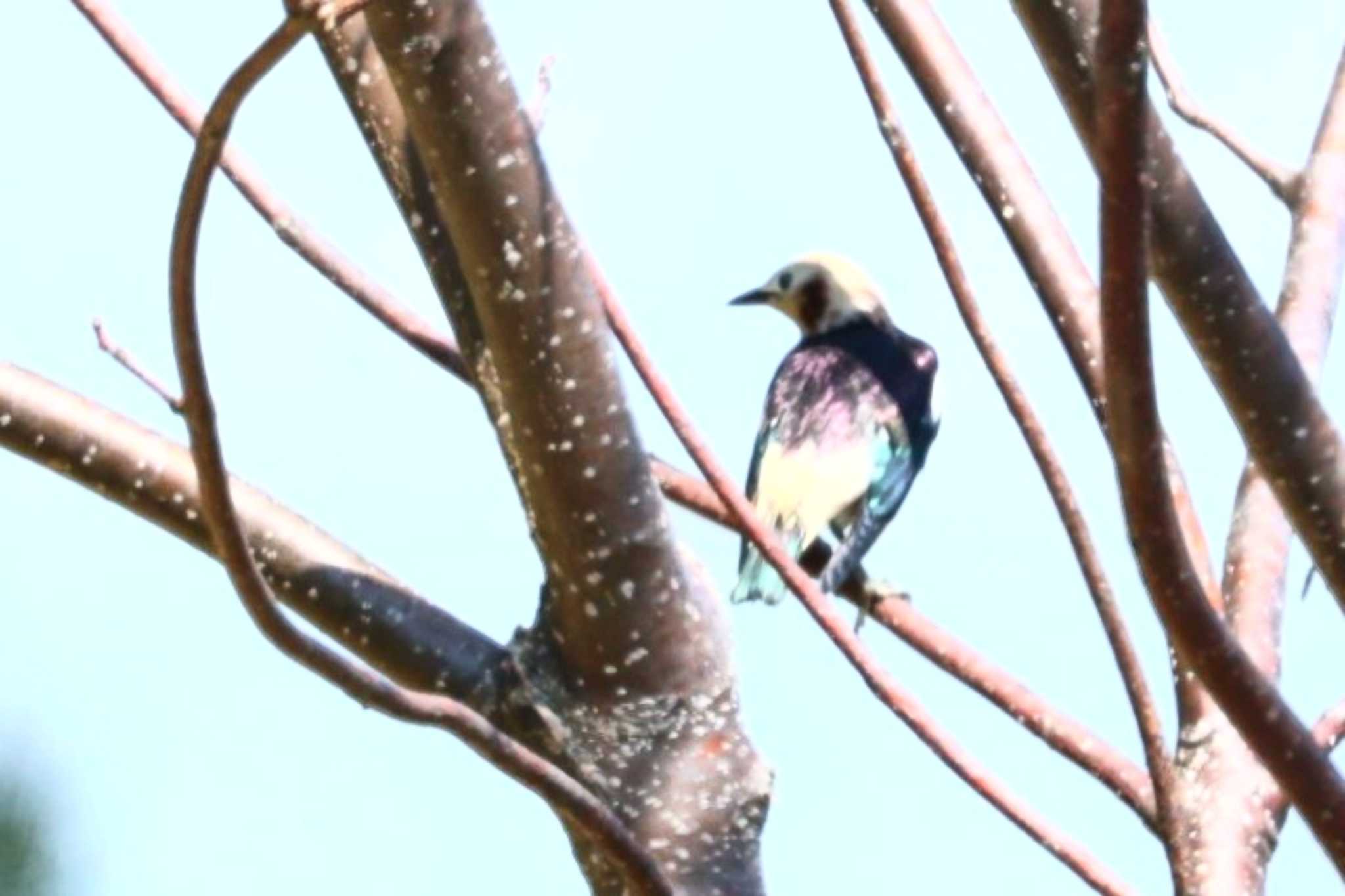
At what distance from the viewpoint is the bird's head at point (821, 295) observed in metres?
3.76

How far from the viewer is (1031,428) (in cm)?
154

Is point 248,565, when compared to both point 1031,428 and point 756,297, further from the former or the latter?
point 756,297

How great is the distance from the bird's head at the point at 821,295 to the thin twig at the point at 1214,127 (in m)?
1.78

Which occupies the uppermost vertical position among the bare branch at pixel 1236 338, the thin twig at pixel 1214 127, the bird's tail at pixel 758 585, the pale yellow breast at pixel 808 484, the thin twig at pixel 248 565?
the pale yellow breast at pixel 808 484

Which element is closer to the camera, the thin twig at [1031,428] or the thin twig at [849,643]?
the thin twig at [849,643]

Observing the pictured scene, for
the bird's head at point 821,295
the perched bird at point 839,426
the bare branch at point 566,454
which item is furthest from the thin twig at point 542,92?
the bird's head at point 821,295

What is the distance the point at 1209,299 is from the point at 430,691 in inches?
23.5

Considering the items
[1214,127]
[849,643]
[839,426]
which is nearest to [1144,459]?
[849,643]

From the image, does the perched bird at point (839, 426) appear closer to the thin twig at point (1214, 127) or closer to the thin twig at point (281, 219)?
the thin twig at point (1214, 127)

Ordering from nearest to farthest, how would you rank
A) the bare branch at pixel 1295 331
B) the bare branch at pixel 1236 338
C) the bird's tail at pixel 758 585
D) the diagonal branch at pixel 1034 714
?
the bare branch at pixel 1236 338
the diagonal branch at pixel 1034 714
the bare branch at pixel 1295 331
the bird's tail at pixel 758 585

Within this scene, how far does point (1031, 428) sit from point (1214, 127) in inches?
20.6

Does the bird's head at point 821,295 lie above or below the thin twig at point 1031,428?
above

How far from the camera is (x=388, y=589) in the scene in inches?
59.2

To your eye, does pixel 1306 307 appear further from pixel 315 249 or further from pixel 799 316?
pixel 799 316
